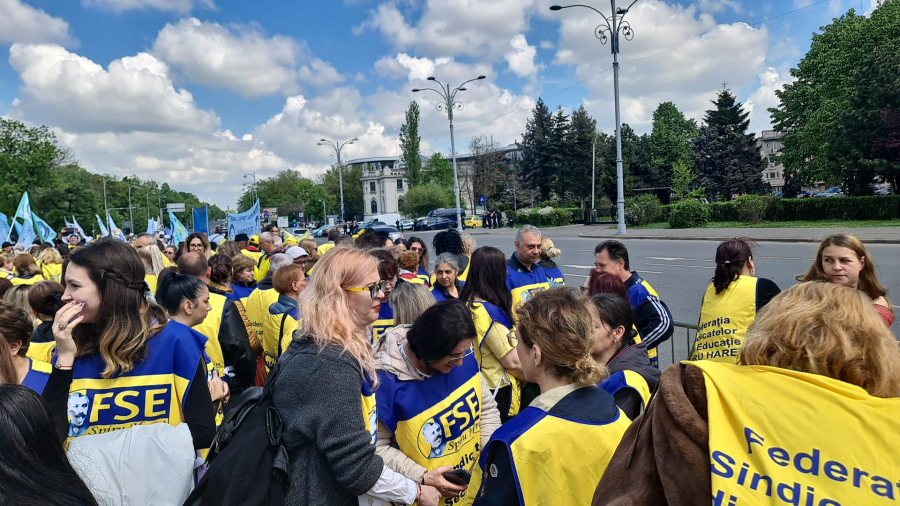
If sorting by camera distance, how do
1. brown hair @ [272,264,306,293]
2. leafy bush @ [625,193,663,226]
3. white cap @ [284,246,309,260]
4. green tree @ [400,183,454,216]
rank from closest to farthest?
brown hair @ [272,264,306,293] → white cap @ [284,246,309,260] → leafy bush @ [625,193,663,226] → green tree @ [400,183,454,216]

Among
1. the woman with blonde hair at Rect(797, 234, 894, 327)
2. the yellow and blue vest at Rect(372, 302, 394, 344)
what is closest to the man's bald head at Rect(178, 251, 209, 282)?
the yellow and blue vest at Rect(372, 302, 394, 344)

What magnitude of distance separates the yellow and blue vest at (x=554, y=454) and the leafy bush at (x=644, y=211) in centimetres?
3487

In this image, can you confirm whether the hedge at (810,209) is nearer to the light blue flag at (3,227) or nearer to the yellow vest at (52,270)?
the yellow vest at (52,270)

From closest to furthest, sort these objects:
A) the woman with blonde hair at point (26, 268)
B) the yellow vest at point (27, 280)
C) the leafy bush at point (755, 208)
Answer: the yellow vest at point (27, 280) → the woman with blonde hair at point (26, 268) → the leafy bush at point (755, 208)

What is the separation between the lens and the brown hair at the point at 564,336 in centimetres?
200

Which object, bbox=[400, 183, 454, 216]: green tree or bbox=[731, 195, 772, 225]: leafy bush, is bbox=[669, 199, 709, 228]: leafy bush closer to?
bbox=[731, 195, 772, 225]: leafy bush

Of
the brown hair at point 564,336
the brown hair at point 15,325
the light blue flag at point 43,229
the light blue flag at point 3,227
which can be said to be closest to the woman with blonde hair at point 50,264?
the brown hair at point 15,325

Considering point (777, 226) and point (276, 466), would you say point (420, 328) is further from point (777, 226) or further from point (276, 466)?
point (777, 226)

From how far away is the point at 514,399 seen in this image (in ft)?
12.4

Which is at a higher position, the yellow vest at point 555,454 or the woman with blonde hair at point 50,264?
the woman with blonde hair at point 50,264

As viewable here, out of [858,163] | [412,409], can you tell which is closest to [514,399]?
[412,409]

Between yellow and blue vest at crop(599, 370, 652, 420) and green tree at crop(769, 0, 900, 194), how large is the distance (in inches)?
1317

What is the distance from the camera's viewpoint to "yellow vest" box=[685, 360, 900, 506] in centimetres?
121

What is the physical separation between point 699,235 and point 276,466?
2574cm
